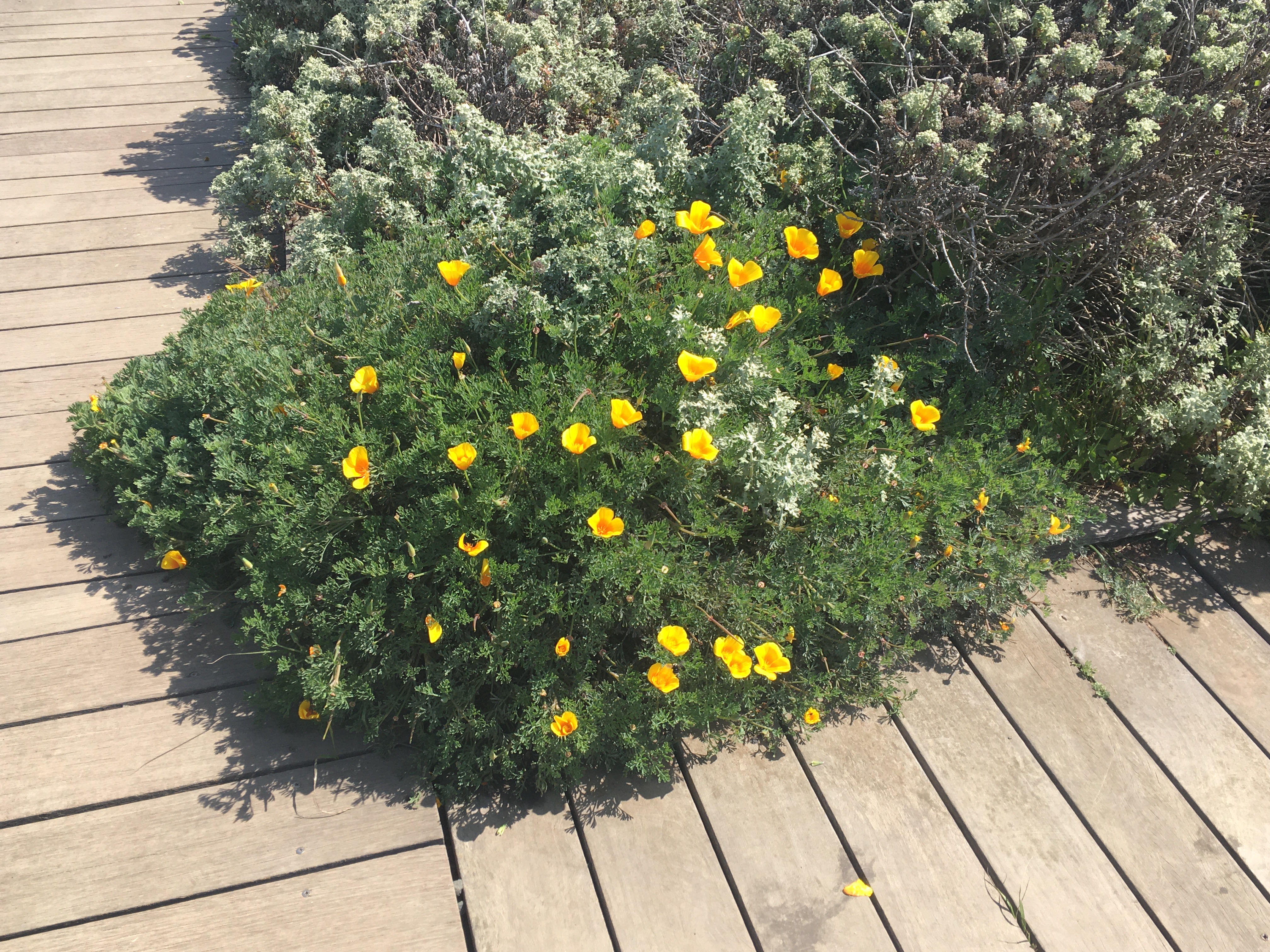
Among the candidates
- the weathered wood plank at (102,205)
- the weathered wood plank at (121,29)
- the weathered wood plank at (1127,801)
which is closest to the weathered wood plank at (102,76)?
the weathered wood plank at (121,29)

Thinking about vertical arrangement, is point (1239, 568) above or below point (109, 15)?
above

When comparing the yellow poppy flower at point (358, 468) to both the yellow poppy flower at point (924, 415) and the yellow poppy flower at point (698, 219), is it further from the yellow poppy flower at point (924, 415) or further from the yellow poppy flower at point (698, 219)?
the yellow poppy flower at point (924, 415)

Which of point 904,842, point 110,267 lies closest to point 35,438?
point 110,267

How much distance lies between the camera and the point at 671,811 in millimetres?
2084

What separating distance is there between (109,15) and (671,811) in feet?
20.1

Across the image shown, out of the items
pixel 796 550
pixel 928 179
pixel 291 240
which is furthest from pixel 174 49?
pixel 796 550

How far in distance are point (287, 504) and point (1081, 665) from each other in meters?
2.23

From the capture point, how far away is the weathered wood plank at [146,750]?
2031mm

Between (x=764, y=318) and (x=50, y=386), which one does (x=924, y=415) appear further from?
(x=50, y=386)

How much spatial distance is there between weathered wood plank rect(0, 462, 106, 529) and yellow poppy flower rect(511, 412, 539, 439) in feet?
5.05

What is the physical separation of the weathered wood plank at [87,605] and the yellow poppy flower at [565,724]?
1.21 m

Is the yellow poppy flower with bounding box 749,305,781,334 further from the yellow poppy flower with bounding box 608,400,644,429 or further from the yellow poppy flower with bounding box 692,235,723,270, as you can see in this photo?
the yellow poppy flower with bounding box 608,400,644,429

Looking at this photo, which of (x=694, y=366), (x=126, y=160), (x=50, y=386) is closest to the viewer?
(x=694, y=366)

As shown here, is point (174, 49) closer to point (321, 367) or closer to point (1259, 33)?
point (321, 367)
